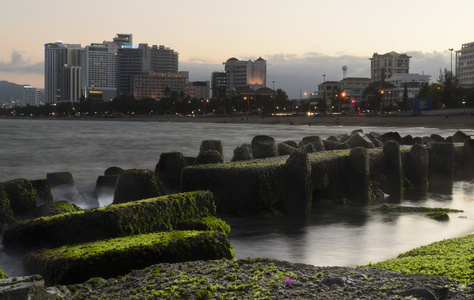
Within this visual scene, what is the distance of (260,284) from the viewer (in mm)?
6344

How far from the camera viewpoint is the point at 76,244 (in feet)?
26.3

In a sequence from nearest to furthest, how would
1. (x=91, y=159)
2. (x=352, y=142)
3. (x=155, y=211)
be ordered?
(x=155, y=211) < (x=352, y=142) < (x=91, y=159)

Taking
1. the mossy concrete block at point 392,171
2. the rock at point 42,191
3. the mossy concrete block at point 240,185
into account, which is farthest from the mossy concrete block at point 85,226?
the mossy concrete block at point 392,171

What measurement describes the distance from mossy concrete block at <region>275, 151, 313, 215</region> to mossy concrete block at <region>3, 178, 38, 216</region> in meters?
5.88

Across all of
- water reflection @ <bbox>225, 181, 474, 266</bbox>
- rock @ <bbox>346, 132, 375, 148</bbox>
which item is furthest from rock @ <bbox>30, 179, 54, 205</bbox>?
rock @ <bbox>346, 132, 375, 148</bbox>

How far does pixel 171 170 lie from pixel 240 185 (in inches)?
145

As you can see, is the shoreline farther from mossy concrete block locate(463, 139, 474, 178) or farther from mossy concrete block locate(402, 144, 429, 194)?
mossy concrete block locate(402, 144, 429, 194)

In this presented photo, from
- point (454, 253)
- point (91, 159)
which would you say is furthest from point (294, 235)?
point (91, 159)

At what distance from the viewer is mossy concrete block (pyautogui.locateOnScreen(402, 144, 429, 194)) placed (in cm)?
2039

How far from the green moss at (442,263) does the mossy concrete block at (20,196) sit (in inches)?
302

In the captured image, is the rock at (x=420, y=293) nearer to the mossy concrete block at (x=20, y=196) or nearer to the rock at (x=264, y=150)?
the mossy concrete block at (x=20, y=196)

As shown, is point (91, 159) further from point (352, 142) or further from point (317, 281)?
point (317, 281)

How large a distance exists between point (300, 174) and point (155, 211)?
5.67 meters

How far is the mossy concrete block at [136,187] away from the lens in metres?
12.0
